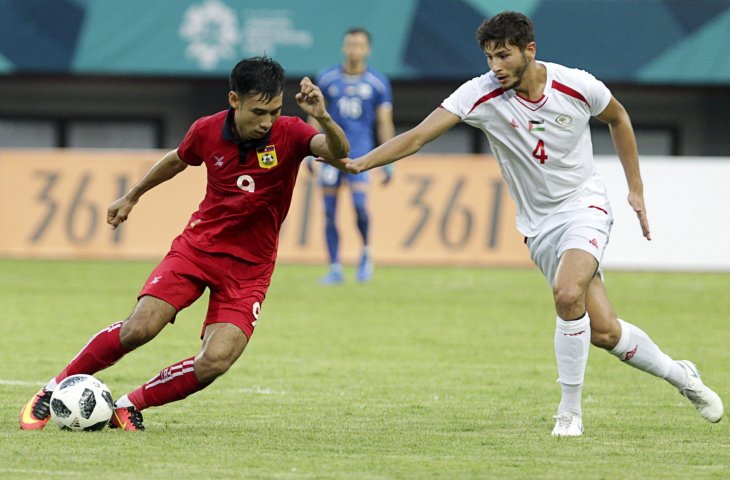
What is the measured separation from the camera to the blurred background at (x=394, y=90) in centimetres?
1711

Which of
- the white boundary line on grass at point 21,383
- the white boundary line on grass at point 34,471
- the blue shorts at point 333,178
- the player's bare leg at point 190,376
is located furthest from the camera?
the blue shorts at point 333,178

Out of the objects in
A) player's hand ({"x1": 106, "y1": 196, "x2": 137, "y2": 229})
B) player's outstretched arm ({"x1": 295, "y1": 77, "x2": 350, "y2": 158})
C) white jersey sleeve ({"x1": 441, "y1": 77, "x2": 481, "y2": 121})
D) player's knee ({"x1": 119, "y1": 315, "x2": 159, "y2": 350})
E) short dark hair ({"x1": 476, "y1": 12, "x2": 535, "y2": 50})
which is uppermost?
short dark hair ({"x1": 476, "y1": 12, "x2": 535, "y2": 50})

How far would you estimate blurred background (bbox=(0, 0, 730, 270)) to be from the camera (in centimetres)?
1711

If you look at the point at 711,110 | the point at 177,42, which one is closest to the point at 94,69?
the point at 177,42

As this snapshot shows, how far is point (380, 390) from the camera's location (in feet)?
25.7

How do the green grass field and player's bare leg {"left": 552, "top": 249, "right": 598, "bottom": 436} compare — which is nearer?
the green grass field

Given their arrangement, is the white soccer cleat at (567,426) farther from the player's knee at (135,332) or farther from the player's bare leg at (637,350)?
the player's knee at (135,332)

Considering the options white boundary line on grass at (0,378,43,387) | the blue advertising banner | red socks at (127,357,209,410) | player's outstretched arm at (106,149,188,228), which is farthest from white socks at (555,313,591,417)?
the blue advertising banner

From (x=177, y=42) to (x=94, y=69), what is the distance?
1.33m

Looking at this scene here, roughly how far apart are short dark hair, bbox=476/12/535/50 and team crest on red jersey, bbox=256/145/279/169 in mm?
1140

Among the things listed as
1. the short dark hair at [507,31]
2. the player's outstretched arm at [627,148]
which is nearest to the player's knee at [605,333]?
the player's outstretched arm at [627,148]

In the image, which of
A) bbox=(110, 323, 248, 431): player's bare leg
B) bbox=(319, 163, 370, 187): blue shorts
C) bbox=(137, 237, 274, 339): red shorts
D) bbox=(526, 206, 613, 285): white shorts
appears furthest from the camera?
bbox=(319, 163, 370, 187): blue shorts

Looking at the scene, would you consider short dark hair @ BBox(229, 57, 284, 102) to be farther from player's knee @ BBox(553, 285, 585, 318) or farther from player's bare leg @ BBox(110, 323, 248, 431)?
player's knee @ BBox(553, 285, 585, 318)

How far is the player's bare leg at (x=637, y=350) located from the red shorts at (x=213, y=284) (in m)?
1.64
